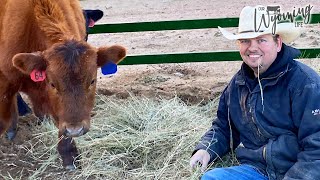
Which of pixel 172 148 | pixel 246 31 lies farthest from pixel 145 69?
pixel 246 31

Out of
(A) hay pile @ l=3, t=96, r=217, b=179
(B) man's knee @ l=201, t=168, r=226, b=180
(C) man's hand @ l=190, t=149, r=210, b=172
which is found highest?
(B) man's knee @ l=201, t=168, r=226, b=180

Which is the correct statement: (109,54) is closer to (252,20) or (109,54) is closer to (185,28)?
(252,20)

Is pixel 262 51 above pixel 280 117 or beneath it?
above

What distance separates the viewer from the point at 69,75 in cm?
418

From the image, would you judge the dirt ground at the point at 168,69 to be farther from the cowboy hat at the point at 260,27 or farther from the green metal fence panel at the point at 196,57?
the cowboy hat at the point at 260,27

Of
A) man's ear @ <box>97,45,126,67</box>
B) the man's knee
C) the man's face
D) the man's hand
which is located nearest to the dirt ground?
man's ear @ <box>97,45,126,67</box>

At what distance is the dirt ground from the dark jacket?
2.06 meters

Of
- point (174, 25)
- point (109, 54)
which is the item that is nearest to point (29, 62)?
point (109, 54)

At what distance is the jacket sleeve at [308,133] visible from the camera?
3.24 m

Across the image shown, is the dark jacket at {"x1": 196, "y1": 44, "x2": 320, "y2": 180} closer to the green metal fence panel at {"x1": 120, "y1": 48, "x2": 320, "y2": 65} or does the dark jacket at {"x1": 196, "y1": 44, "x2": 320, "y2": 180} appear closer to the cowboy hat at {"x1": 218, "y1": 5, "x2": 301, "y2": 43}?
the cowboy hat at {"x1": 218, "y1": 5, "x2": 301, "y2": 43}

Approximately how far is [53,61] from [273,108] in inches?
68.8

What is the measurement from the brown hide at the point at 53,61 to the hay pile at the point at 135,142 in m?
0.25

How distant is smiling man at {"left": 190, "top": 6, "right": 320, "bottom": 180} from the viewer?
10.8ft

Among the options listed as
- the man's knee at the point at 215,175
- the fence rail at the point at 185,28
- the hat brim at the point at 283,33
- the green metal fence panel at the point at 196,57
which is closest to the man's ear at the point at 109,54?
the hat brim at the point at 283,33
